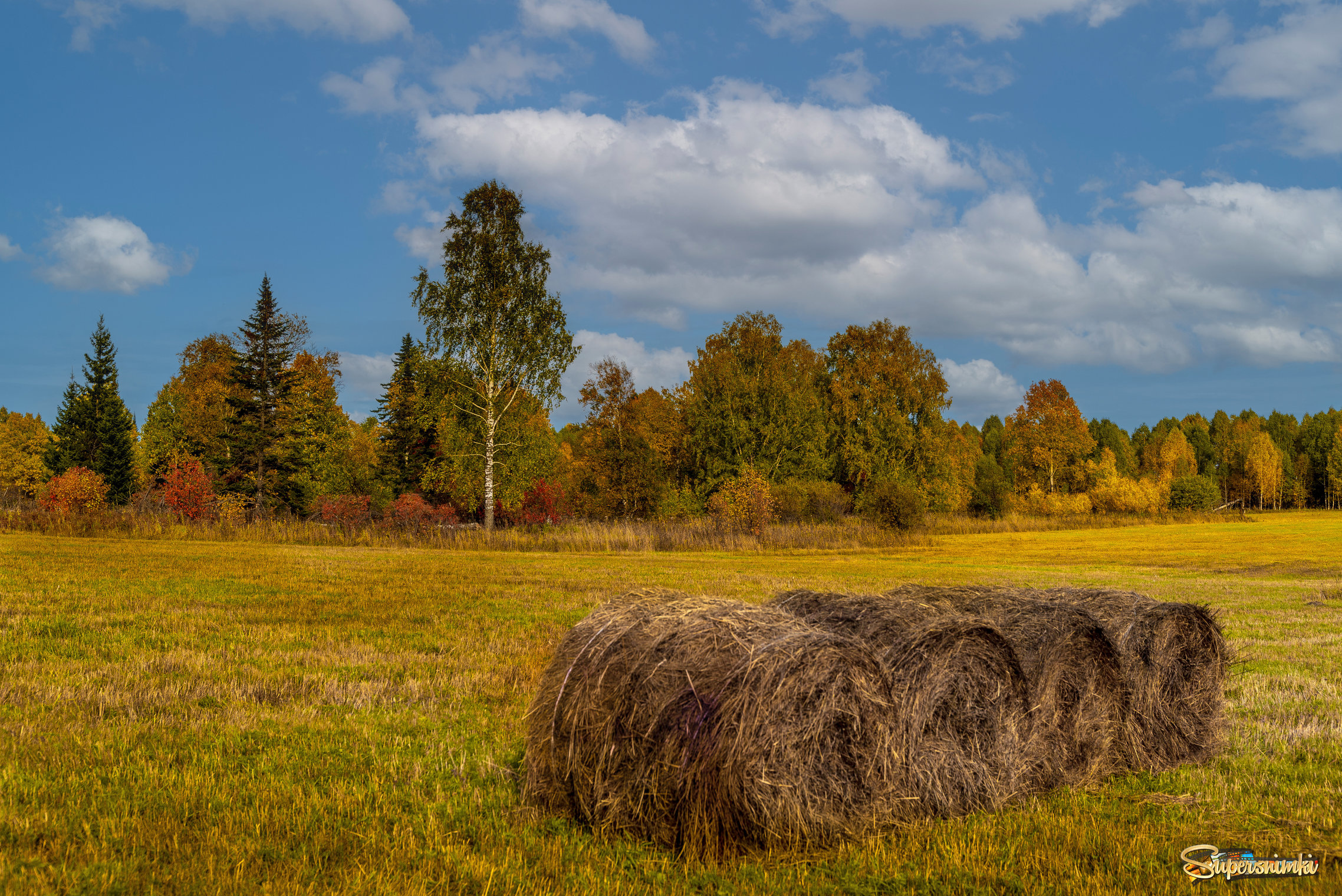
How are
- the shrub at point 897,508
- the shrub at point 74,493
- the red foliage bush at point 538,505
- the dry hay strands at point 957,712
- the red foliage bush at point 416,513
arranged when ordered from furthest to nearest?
the shrub at point 897,508 → the red foliage bush at point 538,505 → the shrub at point 74,493 → the red foliage bush at point 416,513 → the dry hay strands at point 957,712

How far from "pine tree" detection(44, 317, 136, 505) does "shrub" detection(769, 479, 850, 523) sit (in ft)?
169

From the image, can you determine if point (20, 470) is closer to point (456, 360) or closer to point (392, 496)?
point (392, 496)

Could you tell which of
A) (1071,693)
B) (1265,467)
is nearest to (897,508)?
(1071,693)

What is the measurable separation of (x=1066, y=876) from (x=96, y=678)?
9.77 m

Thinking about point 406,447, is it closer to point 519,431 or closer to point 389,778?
point 519,431

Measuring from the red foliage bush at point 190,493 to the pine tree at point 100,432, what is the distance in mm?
27382

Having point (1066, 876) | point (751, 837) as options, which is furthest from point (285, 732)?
point (1066, 876)

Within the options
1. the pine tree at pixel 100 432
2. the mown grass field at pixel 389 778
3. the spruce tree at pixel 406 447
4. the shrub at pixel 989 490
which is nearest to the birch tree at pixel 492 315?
the spruce tree at pixel 406 447

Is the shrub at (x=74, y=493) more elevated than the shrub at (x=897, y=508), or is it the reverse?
the shrub at (x=74, y=493)

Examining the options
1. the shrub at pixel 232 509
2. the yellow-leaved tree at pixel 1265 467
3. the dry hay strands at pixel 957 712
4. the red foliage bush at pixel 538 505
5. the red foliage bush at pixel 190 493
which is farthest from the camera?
the yellow-leaved tree at pixel 1265 467

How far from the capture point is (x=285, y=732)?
7.02m

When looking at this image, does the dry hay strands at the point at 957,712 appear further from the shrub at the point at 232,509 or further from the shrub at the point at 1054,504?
the shrub at the point at 1054,504

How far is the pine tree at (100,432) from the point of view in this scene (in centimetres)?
6219

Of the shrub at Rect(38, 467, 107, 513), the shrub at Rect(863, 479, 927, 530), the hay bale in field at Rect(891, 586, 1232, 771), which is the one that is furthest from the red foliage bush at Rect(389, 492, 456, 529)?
the hay bale in field at Rect(891, 586, 1232, 771)
